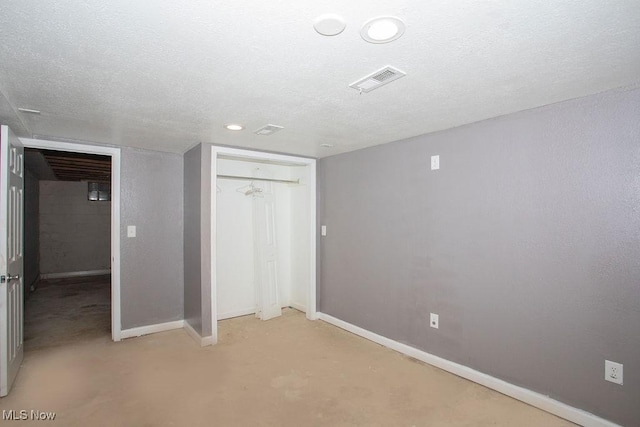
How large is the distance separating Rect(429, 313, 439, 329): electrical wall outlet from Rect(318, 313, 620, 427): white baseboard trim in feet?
0.92

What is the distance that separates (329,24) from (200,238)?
2710mm

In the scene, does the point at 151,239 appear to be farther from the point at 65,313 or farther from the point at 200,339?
the point at 65,313

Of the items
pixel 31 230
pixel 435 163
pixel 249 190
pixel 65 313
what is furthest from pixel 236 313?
pixel 31 230

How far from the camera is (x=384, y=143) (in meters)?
3.46

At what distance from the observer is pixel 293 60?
1.63 meters

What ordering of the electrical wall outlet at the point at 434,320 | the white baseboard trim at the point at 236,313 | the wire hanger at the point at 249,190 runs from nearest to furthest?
1. the electrical wall outlet at the point at 434,320
2. the white baseboard trim at the point at 236,313
3. the wire hanger at the point at 249,190

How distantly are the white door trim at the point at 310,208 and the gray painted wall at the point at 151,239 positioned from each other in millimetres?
614

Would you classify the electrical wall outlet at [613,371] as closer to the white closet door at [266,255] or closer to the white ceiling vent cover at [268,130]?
the white ceiling vent cover at [268,130]

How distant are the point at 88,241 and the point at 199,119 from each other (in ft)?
22.6

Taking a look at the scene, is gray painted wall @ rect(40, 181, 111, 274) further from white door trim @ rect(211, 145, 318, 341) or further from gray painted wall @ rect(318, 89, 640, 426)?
gray painted wall @ rect(318, 89, 640, 426)

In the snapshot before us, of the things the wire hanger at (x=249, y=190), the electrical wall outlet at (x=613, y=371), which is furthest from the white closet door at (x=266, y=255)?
the electrical wall outlet at (x=613, y=371)

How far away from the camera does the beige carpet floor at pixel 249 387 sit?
7.27 ft

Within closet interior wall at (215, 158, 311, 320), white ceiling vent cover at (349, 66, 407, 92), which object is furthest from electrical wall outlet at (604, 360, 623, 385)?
closet interior wall at (215, 158, 311, 320)

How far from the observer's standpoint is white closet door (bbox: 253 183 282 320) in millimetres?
4387
